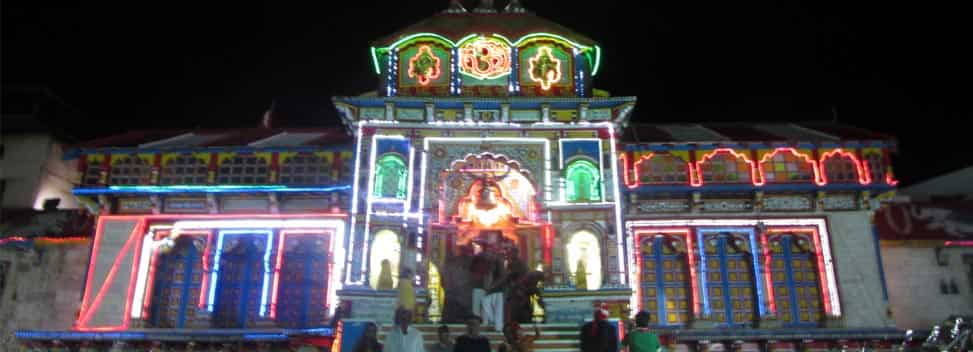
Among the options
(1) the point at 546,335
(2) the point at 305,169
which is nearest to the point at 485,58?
(2) the point at 305,169

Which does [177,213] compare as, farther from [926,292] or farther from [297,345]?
[926,292]

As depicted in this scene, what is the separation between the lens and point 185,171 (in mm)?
23094

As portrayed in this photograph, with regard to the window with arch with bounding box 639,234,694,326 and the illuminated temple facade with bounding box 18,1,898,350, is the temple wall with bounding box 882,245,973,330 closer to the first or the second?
Answer: the illuminated temple facade with bounding box 18,1,898,350

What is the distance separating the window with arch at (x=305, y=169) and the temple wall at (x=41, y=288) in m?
6.41

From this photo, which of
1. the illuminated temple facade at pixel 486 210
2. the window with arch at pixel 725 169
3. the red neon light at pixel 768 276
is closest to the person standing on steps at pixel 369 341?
the illuminated temple facade at pixel 486 210

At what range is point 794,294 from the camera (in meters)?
21.5

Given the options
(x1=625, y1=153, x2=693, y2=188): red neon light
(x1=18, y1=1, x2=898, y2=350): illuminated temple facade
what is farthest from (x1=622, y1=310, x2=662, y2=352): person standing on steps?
(x1=625, y1=153, x2=693, y2=188): red neon light

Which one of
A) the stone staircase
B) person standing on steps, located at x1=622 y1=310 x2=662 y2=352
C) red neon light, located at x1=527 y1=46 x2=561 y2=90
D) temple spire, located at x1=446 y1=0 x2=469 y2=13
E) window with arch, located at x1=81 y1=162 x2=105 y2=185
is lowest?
person standing on steps, located at x1=622 y1=310 x2=662 y2=352

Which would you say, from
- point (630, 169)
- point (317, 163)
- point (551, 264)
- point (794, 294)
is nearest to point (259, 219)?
point (317, 163)

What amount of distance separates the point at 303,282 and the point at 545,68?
931cm

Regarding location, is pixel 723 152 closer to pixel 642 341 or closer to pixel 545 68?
pixel 545 68

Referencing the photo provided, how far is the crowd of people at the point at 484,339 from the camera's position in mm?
11508

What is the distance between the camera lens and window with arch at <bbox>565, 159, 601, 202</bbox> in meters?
20.7

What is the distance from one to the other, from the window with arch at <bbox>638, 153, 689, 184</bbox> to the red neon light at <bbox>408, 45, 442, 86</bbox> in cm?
671
